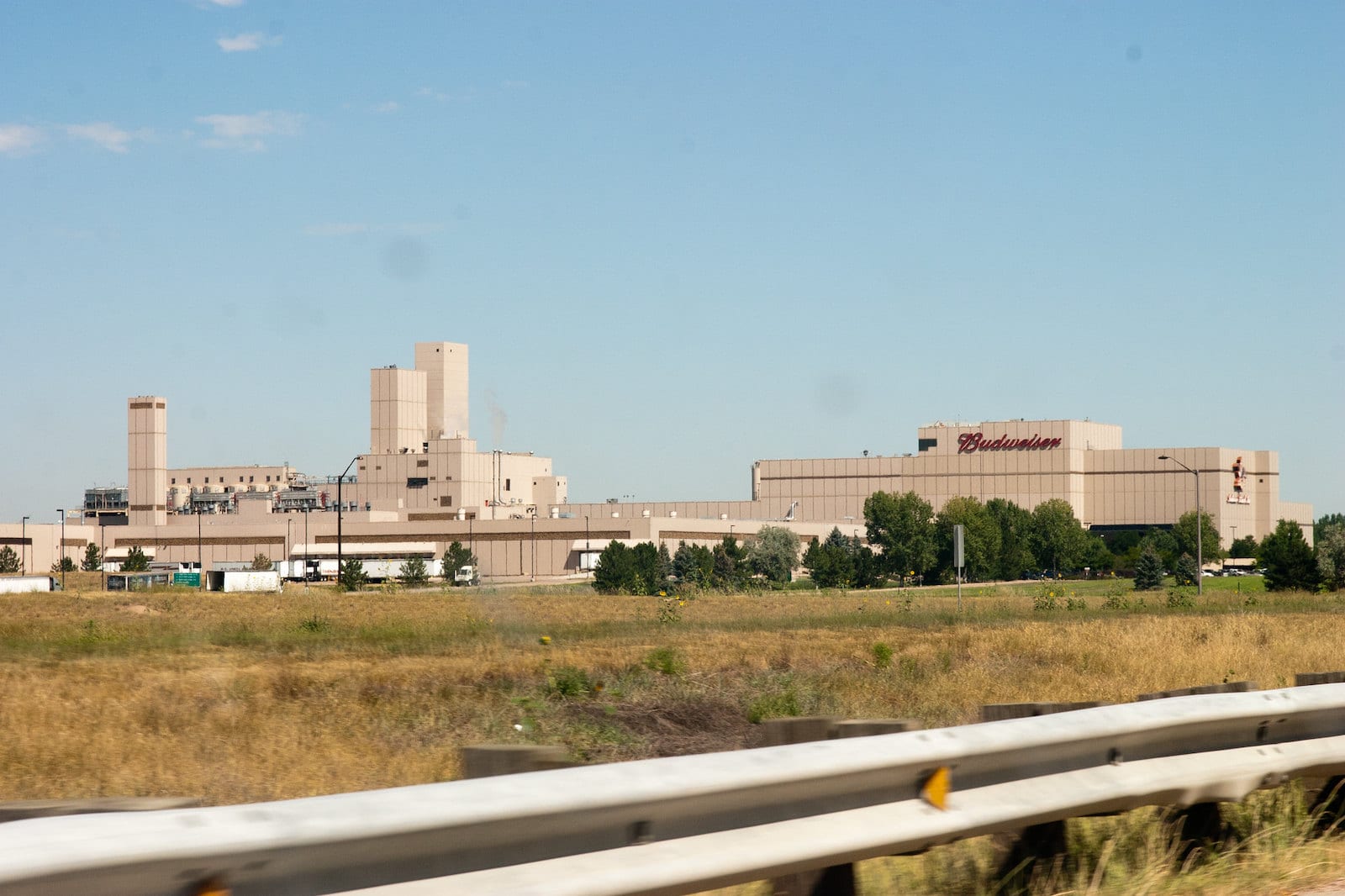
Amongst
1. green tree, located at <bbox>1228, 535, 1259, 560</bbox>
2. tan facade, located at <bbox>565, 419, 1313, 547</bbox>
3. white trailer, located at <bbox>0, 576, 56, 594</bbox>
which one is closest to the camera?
white trailer, located at <bbox>0, 576, 56, 594</bbox>

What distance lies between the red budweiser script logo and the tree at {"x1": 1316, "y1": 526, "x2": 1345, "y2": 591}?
100049mm

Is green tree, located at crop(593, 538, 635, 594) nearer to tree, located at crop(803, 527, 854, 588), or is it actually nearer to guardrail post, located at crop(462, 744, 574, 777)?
tree, located at crop(803, 527, 854, 588)

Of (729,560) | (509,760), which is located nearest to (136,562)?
(729,560)

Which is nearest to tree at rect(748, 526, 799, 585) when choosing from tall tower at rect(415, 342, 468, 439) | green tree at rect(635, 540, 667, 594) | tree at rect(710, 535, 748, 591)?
tree at rect(710, 535, 748, 591)

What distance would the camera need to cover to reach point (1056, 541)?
148 meters

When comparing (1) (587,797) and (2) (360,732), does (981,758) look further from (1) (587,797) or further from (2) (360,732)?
(2) (360,732)

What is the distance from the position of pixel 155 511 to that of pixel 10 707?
531 ft

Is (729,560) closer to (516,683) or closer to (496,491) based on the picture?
(496,491)

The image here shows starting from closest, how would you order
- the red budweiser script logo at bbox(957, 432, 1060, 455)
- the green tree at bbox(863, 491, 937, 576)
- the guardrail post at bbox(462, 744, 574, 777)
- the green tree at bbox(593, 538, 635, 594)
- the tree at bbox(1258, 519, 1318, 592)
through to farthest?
1. the guardrail post at bbox(462, 744, 574, 777)
2. the tree at bbox(1258, 519, 1318, 592)
3. the green tree at bbox(593, 538, 635, 594)
4. the green tree at bbox(863, 491, 937, 576)
5. the red budweiser script logo at bbox(957, 432, 1060, 455)

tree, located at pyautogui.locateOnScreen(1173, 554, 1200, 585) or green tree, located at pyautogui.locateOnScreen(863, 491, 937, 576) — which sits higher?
green tree, located at pyautogui.locateOnScreen(863, 491, 937, 576)

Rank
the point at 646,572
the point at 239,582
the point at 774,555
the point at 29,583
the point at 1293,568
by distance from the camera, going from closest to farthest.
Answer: the point at 1293,568 → the point at 646,572 → the point at 29,583 → the point at 239,582 → the point at 774,555

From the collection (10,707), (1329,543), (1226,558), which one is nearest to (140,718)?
(10,707)

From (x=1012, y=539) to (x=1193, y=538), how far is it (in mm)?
19507

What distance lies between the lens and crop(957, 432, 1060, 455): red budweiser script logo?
17012 centimetres
